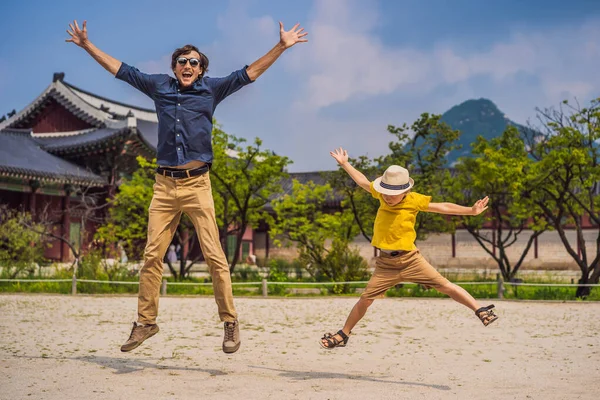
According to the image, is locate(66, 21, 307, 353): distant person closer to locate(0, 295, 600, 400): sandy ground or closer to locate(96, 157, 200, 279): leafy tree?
locate(0, 295, 600, 400): sandy ground

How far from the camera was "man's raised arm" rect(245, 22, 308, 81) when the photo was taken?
218 inches

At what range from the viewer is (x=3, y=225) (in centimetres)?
1959

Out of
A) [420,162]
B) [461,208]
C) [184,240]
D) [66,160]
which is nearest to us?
[461,208]

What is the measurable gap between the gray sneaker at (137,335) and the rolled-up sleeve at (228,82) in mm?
2020

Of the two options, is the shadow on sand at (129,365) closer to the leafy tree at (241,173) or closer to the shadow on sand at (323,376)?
the shadow on sand at (323,376)

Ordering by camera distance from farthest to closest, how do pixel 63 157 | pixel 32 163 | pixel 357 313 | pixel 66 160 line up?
1. pixel 63 157
2. pixel 66 160
3. pixel 32 163
4. pixel 357 313

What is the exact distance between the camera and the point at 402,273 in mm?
5816

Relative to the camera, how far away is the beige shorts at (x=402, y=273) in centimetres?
572

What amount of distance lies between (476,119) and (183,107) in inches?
6837

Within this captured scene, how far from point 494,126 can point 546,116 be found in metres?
156

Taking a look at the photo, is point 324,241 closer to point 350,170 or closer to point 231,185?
point 231,185

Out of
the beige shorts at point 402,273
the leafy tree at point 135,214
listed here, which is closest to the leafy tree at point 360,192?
the leafy tree at point 135,214

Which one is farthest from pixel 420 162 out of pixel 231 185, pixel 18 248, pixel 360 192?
pixel 18 248

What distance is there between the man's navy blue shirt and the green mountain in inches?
6162
